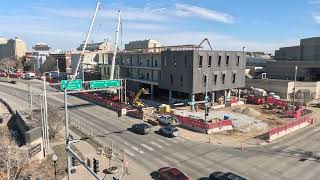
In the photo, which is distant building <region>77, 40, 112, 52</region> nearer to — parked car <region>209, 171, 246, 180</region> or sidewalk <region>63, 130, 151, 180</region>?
sidewalk <region>63, 130, 151, 180</region>

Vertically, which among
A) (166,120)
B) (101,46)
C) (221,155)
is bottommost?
(221,155)

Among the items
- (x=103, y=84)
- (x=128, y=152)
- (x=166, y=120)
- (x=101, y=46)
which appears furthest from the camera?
(x=101, y=46)

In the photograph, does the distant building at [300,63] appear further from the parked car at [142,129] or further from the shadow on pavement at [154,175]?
the shadow on pavement at [154,175]

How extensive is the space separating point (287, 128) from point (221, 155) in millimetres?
18983

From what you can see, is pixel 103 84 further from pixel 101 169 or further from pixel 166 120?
pixel 101 169

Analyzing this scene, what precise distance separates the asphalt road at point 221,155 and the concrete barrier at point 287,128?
1115 mm

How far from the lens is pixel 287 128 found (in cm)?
5484

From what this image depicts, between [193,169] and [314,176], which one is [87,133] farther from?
[314,176]

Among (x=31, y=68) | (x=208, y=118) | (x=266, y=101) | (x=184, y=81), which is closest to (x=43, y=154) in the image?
(x=208, y=118)

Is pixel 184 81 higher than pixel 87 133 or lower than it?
higher

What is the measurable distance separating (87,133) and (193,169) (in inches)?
894

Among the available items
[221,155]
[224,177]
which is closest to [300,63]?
[221,155]

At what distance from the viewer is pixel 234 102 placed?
80.6 metres

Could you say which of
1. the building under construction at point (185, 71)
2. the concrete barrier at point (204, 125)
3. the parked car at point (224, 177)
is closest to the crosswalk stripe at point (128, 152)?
the parked car at point (224, 177)
